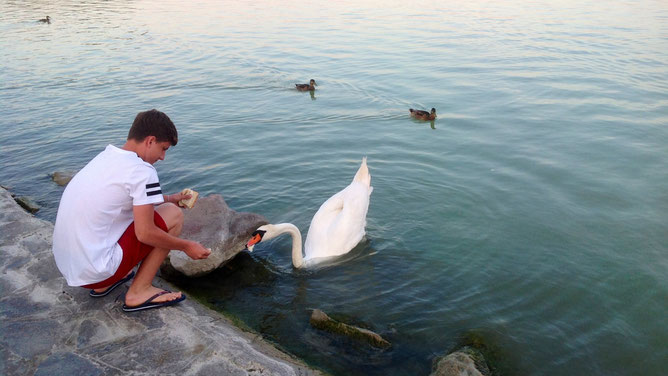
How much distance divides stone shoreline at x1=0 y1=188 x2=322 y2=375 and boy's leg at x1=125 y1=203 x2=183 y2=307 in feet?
0.41

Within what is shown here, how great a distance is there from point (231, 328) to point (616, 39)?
19427 millimetres

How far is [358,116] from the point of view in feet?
41.5

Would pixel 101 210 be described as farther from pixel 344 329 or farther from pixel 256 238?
pixel 344 329

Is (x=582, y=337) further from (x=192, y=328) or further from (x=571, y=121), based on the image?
(x=571, y=121)

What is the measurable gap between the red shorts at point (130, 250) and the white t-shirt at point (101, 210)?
49 millimetres

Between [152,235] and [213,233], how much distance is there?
219cm

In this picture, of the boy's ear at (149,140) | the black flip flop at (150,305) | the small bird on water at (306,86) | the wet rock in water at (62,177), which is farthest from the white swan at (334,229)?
the small bird on water at (306,86)

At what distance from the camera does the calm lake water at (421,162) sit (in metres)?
5.50

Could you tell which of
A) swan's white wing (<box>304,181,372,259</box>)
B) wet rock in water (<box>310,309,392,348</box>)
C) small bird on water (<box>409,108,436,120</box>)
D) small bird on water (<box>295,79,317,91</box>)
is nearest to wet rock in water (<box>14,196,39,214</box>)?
swan's white wing (<box>304,181,372,259</box>)

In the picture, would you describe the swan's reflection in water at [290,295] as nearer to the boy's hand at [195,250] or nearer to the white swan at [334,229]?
the white swan at [334,229]

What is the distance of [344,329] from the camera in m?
5.11

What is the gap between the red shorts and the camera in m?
4.33

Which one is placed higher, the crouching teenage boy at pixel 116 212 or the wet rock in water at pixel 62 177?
the crouching teenage boy at pixel 116 212

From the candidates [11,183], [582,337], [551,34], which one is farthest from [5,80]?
[551,34]
